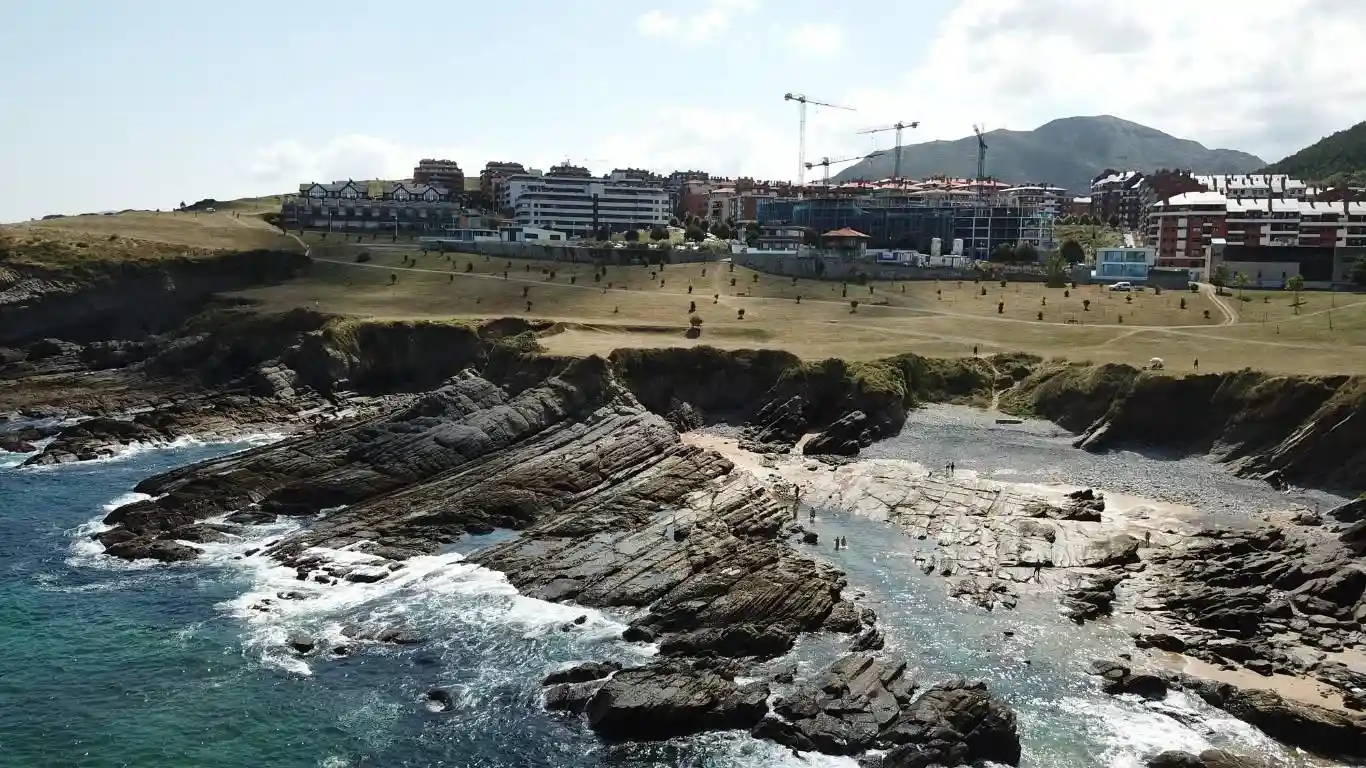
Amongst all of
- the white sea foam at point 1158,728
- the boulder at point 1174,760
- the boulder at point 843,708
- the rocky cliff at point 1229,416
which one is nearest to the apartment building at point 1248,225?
the rocky cliff at point 1229,416

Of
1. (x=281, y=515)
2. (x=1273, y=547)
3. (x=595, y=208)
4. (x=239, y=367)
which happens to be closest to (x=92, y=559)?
(x=281, y=515)

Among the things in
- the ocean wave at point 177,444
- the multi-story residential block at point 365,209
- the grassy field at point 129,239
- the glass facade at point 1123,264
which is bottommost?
the ocean wave at point 177,444

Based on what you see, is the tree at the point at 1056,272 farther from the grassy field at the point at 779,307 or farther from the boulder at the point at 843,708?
the boulder at the point at 843,708

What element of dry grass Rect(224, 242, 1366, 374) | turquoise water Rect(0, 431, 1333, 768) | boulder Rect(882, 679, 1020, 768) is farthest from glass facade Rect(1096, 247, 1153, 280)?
boulder Rect(882, 679, 1020, 768)

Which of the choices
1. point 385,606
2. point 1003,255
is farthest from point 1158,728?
point 1003,255

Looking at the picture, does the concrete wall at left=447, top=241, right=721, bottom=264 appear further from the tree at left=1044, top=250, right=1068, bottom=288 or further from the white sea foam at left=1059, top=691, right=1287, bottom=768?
the white sea foam at left=1059, top=691, right=1287, bottom=768

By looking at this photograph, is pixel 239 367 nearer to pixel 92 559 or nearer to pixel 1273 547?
pixel 92 559
